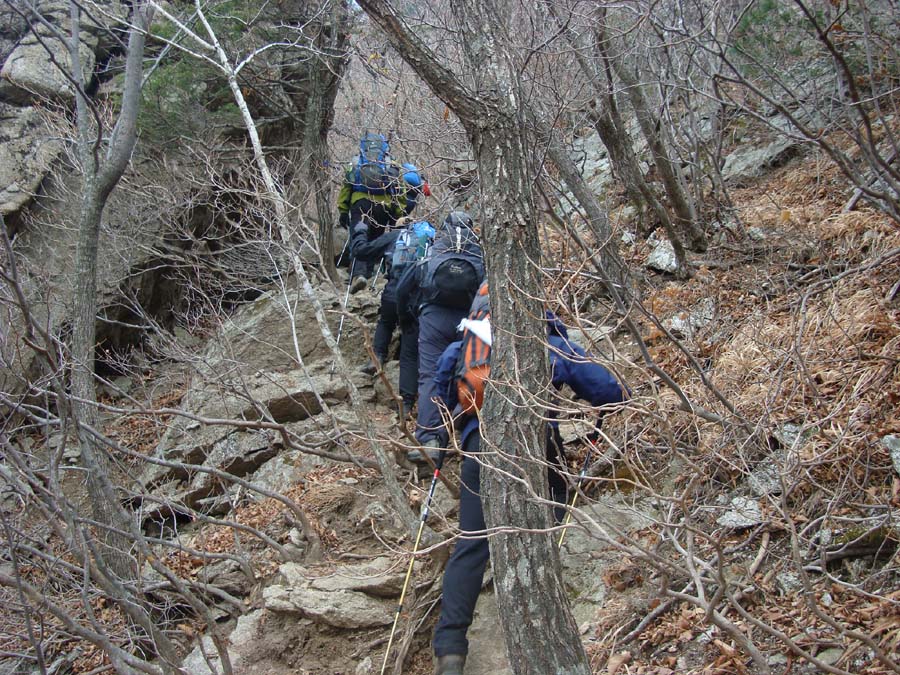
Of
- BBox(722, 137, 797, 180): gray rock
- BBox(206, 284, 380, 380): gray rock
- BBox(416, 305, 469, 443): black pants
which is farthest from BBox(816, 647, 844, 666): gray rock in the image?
BBox(722, 137, 797, 180): gray rock

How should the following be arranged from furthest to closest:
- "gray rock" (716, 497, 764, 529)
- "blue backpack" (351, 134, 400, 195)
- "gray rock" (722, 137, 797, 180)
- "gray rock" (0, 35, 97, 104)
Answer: "gray rock" (0, 35, 97, 104) → "gray rock" (722, 137, 797, 180) → "blue backpack" (351, 134, 400, 195) → "gray rock" (716, 497, 764, 529)

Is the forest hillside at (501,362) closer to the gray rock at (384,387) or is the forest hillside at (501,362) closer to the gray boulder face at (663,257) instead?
the gray boulder face at (663,257)

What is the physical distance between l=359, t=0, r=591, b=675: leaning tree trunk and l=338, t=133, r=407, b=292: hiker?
5017 millimetres

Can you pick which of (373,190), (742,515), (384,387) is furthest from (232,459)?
(742,515)

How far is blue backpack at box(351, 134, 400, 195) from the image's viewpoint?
9672 millimetres

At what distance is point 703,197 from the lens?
9.46 meters

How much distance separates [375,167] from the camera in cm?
993

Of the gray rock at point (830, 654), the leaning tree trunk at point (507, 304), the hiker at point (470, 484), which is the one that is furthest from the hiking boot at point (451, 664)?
the gray rock at point (830, 654)

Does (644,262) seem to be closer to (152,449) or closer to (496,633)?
(496,633)

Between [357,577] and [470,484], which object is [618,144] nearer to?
[470,484]

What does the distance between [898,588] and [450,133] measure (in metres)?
7.11

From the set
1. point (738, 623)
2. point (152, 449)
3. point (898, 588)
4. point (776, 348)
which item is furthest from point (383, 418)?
point (898, 588)

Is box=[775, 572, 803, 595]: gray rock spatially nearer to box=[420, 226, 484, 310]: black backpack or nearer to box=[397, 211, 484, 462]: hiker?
box=[397, 211, 484, 462]: hiker

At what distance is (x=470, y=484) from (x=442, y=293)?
2.56 metres
